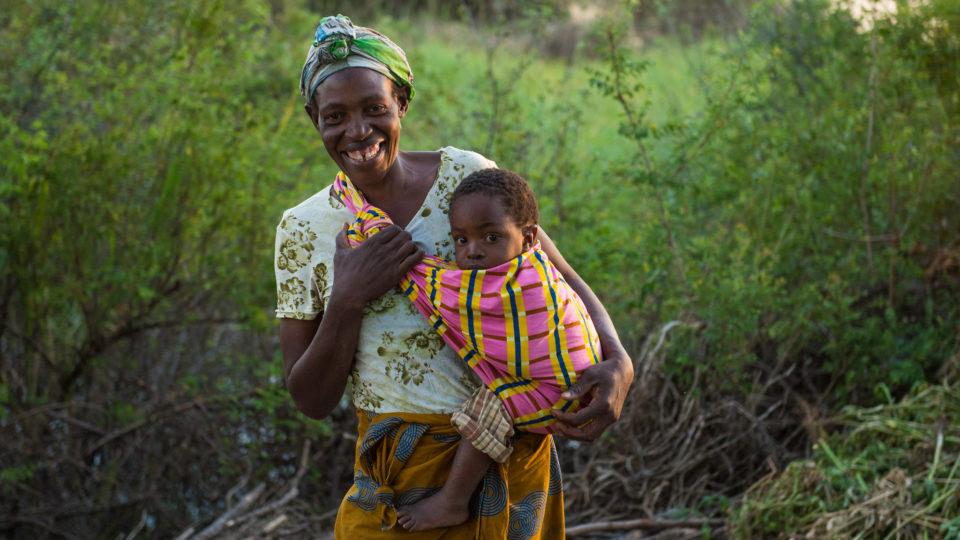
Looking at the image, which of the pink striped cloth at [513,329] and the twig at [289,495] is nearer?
the pink striped cloth at [513,329]

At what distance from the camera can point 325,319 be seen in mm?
2162

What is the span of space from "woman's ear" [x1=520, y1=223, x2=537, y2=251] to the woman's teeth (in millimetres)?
329

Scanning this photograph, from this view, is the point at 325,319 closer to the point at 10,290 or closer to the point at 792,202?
the point at 10,290

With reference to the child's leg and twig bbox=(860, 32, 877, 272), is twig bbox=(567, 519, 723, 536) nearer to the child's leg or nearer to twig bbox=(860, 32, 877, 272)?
twig bbox=(860, 32, 877, 272)

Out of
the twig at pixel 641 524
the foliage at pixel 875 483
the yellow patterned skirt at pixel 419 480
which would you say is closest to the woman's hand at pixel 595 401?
the yellow patterned skirt at pixel 419 480

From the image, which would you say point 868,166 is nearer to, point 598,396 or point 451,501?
point 598,396

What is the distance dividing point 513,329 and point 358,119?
49cm

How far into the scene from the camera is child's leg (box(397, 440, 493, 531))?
7.08 feet

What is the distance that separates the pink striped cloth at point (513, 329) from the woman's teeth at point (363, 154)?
0.76 ft

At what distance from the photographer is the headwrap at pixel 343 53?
2168mm

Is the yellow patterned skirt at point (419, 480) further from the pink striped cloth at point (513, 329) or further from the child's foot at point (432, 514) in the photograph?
the pink striped cloth at point (513, 329)

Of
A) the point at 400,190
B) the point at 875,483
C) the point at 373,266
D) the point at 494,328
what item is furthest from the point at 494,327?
the point at 875,483

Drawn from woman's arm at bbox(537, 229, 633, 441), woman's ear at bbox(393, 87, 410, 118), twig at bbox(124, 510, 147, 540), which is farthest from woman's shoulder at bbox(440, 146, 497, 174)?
twig at bbox(124, 510, 147, 540)

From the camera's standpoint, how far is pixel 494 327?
2133 millimetres
